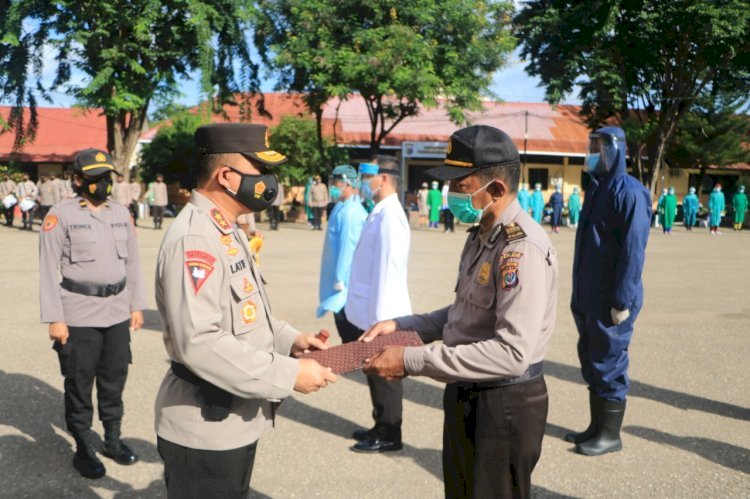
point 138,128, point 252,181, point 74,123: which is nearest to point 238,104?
point 138,128

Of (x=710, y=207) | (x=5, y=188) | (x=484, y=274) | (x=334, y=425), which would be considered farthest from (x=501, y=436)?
(x=710, y=207)

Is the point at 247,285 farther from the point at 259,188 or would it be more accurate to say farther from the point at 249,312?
the point at 259,188

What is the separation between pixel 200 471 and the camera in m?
2.55

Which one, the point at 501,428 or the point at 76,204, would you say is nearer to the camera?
the point at 501,428

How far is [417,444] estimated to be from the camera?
5059mm

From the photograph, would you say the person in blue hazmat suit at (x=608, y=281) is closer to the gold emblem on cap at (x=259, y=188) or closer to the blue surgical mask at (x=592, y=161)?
the blue surgical mask at (x=592, y=161)

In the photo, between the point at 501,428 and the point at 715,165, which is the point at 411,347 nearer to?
the point at 501,428

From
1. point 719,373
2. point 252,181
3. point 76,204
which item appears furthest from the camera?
point 719,373

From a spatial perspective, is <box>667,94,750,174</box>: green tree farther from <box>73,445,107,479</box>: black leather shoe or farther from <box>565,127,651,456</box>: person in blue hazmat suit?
<box>73,445,107,479</box>: black leather shoe

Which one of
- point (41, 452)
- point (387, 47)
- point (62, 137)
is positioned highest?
point (387, 47)

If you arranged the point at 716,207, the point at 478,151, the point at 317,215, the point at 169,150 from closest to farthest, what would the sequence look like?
1. the point at 478,151
2. the point at 317,215
3. the point at 716,207
4. the point at 169,150

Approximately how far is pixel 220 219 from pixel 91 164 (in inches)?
97.3

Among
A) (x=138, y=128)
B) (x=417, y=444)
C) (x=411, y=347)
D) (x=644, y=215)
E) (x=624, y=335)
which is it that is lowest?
(x=417, y=444)

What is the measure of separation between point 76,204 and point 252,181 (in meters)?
2.54
